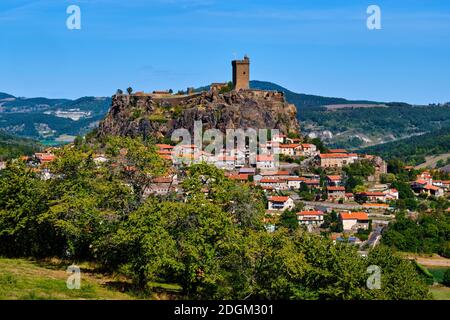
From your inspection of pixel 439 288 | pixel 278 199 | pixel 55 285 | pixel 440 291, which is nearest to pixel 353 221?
pixel 278 199

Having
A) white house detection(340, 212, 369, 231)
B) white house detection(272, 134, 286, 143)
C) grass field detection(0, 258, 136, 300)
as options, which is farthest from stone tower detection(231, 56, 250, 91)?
grass field detection(0, 258, 136, 300)

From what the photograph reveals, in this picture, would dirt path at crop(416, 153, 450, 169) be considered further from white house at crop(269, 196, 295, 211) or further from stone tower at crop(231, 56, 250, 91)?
white house at crop(269, 196, 295, 211)

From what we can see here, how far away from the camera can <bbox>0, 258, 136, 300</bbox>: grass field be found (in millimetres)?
17016

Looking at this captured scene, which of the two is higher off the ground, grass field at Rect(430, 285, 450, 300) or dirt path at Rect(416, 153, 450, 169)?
dirt path at Rect(416, 153, 450, 169)

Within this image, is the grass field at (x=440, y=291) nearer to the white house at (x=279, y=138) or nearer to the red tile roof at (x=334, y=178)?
the red tile roof at (x=334, y=178)

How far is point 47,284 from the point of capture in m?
18.7

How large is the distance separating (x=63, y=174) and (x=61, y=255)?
3228mm

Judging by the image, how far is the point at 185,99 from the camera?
97312mm

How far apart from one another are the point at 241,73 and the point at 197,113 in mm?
12497

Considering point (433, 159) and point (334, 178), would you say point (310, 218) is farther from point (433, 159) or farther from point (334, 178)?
point (433, 159)
